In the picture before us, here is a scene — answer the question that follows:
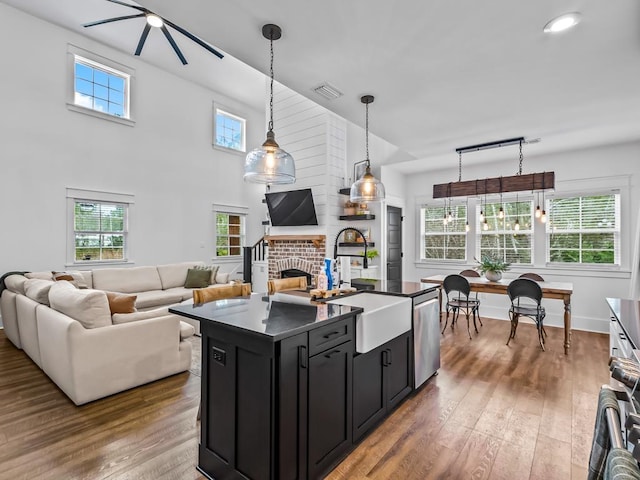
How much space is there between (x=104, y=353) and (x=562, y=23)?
163 inches

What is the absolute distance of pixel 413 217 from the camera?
6875mm

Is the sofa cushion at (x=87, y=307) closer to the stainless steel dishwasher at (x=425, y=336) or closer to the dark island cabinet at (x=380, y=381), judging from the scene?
the dark island cabinet at (x=380, y=381)

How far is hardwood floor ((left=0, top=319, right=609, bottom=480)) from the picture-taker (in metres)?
1.99

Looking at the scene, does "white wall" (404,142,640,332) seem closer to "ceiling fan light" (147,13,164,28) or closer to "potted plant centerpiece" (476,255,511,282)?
"potted plant centerpiece" (476,255,511,282)

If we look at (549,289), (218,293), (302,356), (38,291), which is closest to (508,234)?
(549,289)

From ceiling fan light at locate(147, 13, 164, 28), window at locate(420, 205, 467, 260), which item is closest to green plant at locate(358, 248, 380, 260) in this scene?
window at locate(420, 205, 467, 260)

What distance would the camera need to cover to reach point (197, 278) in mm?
6105

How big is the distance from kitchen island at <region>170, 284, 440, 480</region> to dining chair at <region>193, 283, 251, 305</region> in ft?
1.10

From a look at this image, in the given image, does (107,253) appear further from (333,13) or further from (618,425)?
(618,425)

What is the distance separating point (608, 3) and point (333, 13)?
1.56 m

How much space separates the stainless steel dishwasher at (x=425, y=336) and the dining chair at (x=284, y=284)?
1134 mm

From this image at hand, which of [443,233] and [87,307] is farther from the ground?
[443,233]

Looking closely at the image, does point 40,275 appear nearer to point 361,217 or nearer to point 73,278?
point 73,278

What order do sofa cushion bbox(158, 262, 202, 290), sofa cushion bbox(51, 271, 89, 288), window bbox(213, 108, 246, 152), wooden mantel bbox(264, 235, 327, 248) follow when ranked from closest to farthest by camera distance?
sofa cushion bbox(51, 271, 89, 288)
wooden mantel bbox(264, 235, 327, 248)
sofa cushion bbox(158, 262, 202, 290)
window bbox(213, 108, 246, 152)
